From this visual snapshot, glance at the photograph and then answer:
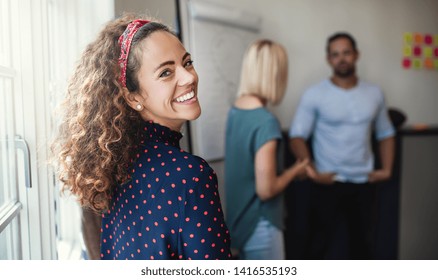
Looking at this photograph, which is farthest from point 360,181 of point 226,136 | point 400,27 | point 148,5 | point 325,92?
point 148,5

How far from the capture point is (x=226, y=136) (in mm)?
1225

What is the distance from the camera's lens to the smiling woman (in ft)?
1.83

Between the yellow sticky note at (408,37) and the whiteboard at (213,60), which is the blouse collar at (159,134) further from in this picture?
the yellow sticky note at (408,37)

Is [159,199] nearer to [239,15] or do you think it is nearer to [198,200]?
[198,200]

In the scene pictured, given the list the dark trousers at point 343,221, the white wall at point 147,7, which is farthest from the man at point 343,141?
the white wall at point 147,7

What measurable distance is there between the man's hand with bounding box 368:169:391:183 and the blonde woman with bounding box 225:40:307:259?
0.59 meters

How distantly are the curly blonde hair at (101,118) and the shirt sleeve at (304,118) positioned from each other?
112cm

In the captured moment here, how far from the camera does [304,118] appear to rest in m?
1.66

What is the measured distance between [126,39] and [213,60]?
0.69 meters

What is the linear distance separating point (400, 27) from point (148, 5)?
3.63 ft

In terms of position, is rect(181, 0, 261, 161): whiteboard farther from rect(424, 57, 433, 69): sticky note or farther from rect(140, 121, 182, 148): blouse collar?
rect(424, 57, 433, 69): sticky note

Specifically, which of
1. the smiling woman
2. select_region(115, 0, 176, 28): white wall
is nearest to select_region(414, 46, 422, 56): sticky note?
select_region(115, 0, 176, 28): white wall

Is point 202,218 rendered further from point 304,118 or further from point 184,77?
point 304,118

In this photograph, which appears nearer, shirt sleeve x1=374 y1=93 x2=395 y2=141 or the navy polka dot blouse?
the navy polka dot blouse
